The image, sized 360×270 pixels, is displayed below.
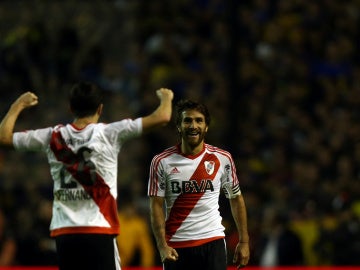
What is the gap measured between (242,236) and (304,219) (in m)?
5.31

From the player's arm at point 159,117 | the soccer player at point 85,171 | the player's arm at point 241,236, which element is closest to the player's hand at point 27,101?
the soccer player at point 85,171

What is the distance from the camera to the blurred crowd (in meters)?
12.2

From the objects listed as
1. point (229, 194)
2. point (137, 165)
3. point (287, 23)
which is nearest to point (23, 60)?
point (137, 165)

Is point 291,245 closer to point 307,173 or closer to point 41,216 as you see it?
point 307,173

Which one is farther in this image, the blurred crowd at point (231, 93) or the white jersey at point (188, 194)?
the blurred crowd at point (231, 93)

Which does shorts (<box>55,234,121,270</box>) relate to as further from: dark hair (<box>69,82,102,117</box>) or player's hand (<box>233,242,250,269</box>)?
player's hand (<box>233,242,250,269</box>)

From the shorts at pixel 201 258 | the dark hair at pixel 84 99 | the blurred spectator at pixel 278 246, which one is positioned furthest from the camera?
the blurred spectator at pixel 278 246

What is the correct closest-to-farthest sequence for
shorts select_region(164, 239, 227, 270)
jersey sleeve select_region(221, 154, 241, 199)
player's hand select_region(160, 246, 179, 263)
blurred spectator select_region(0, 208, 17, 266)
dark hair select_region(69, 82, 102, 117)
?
dark hair select_region(69, 82, 102, 117)
player's hand select_region(160, 246, 179, 263)
shorts select_region(164, 239, 227, 270)
jersey sleeve select_region(221, 154, 241, 199)
blurred spectator select_region(0, 208, 17, 266)

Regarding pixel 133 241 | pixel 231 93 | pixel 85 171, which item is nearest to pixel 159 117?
pixel 85 171

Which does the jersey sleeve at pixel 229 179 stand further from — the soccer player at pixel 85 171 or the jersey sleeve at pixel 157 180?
the soccer player at pixel 85 171

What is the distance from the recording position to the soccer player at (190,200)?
7.15 metres

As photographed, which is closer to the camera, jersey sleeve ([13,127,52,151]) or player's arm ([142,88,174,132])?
player's arm ([142,88,174,132])

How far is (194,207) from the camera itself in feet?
23.5

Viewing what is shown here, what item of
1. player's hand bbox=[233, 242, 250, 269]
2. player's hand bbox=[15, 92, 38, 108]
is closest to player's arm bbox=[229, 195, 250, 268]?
player's hand bbox=[233, 242, 250, 269]
